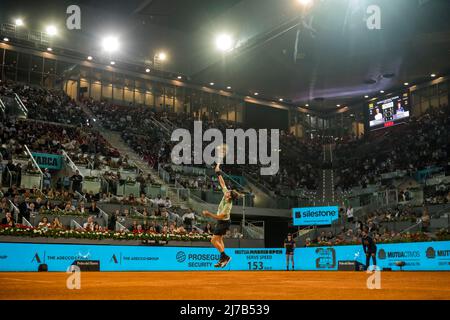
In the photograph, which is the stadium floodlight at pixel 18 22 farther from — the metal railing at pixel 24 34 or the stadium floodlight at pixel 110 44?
the stadium floodlight at pixel 110 44

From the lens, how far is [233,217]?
34656 mm

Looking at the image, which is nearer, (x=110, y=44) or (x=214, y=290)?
(x=214, y=290)

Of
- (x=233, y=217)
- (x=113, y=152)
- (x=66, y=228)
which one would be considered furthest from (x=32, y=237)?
(x=233, y=217)

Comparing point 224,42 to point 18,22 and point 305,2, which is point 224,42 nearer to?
point 305,2

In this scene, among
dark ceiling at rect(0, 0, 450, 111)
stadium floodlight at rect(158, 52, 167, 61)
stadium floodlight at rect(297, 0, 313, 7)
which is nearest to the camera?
stadium floodlight at rect(297, 0, 313, 7)

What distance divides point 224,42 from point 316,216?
1419 centimetres

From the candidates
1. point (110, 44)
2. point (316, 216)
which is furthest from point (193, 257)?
point (110, 44)

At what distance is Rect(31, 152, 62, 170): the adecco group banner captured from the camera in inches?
1104

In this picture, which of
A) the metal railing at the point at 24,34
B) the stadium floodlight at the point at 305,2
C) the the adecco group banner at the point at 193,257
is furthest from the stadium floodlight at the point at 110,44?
the the adecco group banner at the point at 193,257

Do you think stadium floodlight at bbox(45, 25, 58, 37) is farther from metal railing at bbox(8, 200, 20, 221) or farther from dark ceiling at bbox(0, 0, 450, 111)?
metal railing at bbox(8, 200, 20, 221)

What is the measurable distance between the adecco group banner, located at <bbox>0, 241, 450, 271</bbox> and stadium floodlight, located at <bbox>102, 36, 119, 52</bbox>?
2227 cm

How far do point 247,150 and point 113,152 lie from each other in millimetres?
13821

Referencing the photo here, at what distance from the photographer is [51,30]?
131 ft

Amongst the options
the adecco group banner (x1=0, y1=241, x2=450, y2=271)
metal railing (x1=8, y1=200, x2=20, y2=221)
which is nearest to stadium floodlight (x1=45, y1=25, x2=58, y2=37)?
metal railing (x1=8, y1=200, x2=20, y2=221)
